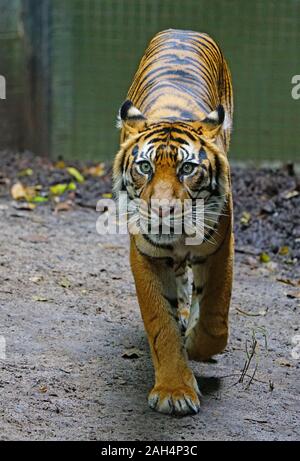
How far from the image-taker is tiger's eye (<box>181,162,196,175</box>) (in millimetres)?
3430

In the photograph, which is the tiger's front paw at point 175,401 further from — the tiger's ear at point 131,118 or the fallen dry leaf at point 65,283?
the fallen dry leaf at point 65,283

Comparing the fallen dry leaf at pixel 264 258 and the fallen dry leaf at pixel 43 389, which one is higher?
the fallen dry leaf at pixel 43 389

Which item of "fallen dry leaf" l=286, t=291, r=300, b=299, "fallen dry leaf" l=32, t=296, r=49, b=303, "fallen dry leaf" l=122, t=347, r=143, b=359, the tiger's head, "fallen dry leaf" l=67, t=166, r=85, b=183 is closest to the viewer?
the tiger's head

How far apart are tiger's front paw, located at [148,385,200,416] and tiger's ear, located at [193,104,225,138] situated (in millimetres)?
1048

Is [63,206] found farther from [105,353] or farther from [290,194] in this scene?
[105,353]

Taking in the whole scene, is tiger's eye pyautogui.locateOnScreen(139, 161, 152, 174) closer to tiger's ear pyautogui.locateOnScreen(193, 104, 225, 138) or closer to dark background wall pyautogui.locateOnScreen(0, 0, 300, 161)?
→ tiger's ear pyautogui.locateOnScreen(193, 104, 225, 138)

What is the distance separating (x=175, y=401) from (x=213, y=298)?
1.75ft

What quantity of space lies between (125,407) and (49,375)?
0.43 metres

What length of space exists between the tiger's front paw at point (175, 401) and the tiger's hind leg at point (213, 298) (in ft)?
1.23

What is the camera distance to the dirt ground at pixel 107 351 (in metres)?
3.45

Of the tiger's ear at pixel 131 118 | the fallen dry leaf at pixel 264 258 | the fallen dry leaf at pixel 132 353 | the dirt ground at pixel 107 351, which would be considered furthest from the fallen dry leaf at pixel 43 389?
the fallen dry leaf at pixel 264 258

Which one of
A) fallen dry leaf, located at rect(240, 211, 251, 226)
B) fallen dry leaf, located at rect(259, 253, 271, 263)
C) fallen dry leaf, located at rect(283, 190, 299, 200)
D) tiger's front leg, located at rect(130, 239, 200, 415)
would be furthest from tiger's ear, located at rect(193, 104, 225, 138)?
fallen dry leaf, located at rect(283, 190, 299, 200)

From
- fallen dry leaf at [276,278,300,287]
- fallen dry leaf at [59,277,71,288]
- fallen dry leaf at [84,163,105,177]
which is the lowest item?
fallen dry leaf at [276,278,300,287]

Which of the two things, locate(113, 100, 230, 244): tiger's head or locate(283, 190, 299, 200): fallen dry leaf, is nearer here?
locate(113, 100, 230, 244): tiger's head
